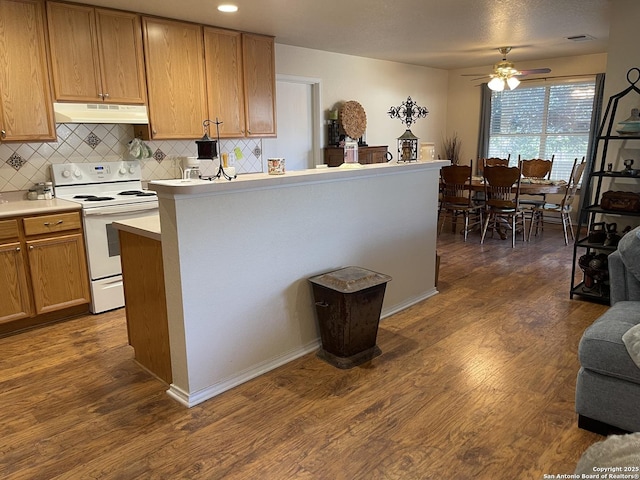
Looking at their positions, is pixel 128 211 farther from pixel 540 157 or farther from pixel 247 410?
pixel 540 157

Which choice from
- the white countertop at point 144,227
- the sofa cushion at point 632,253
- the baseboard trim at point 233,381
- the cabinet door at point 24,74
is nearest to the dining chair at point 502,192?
the sofa cushion at point 632,253

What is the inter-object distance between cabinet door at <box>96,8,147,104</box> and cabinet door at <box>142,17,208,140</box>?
76 mm

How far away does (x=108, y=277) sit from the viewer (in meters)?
3.79

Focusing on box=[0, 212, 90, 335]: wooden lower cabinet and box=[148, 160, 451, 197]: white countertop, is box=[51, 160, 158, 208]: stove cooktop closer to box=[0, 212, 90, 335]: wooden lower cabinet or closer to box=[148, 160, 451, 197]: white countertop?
box=[0, 212, 90, 335]: wooden lower cabinet

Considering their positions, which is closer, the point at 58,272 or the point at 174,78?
the point at 58,272

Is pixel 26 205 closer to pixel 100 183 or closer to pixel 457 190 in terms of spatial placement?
pixel 100 183

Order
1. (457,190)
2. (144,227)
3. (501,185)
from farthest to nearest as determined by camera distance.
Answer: (457,190), (501,185), (144,227)

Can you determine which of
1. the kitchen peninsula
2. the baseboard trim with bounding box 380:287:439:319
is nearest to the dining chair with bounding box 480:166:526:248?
the baseboard trim with bounding box 380:287:439:319

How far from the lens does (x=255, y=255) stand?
2672mm

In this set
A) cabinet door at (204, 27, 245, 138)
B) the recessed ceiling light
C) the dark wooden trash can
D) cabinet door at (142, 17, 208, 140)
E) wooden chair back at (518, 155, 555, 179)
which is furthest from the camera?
wooden chair back at (518, 155, 555, 179)

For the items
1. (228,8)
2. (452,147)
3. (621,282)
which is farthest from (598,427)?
(452,147)

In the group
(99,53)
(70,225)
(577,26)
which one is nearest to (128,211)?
(70,225)

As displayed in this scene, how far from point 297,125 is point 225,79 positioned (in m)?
1.41

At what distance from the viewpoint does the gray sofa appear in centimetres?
202
